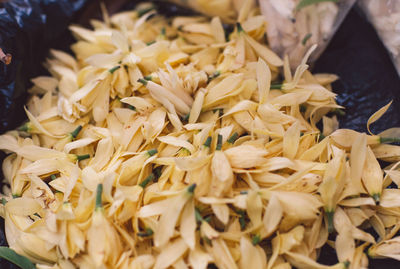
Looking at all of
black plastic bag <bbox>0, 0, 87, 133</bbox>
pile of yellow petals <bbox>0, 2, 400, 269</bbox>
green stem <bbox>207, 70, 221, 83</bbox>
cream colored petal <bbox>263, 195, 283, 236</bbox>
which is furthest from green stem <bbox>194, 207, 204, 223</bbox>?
black plastic bag <bbox>0, 0, 87, 133</bbox>

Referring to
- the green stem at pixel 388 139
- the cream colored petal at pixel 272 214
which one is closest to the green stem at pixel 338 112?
the green stem at pixel 388 139

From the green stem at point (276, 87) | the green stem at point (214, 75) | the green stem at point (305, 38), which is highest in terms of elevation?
the green stem at point (305, 38)

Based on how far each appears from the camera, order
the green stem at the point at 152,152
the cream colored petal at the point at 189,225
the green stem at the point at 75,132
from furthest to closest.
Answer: the green stem at the point at 75,132 → the green stem at the point at 152,152 → the cream colored petal at the point at 189,225

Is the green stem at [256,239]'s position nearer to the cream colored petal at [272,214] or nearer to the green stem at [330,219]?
the cream colored petal at [272,214]

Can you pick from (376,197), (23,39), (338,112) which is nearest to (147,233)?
(376,197)

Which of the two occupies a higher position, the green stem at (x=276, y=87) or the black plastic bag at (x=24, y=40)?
the black plastic bag at (x=24, y=40)

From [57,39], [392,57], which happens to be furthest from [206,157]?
[57,39]

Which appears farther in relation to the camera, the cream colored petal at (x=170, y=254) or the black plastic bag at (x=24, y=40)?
the black plastic bag at (x=24, y=40)

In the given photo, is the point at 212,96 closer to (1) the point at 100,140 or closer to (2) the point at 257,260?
(1) the point at 100,140
